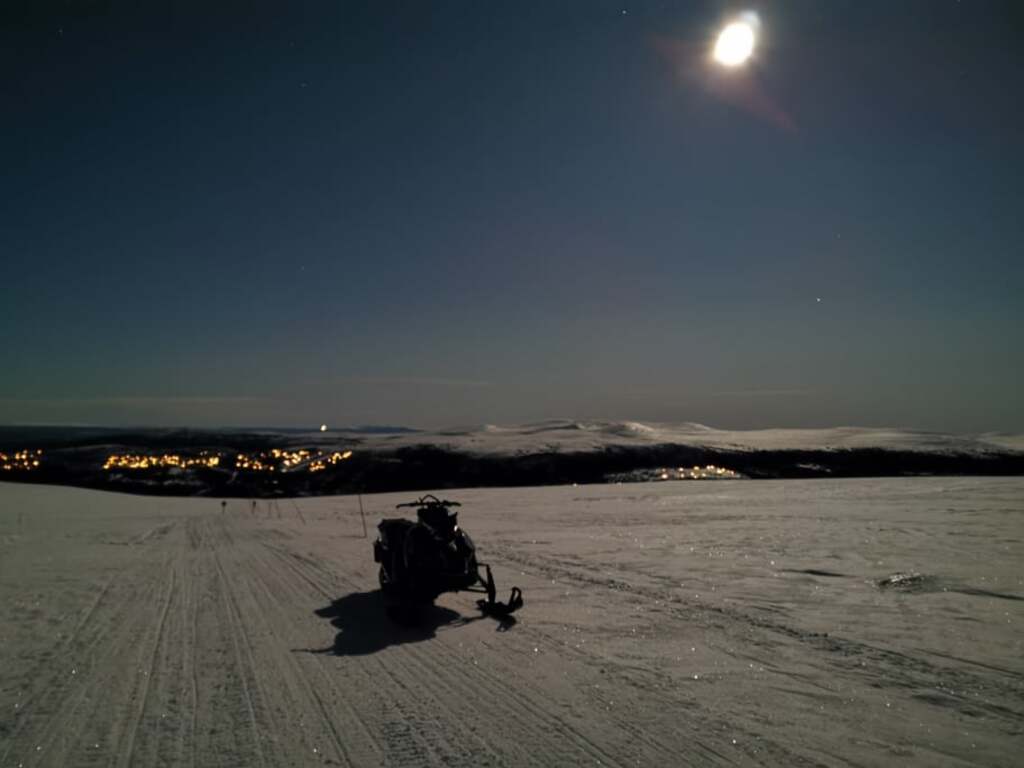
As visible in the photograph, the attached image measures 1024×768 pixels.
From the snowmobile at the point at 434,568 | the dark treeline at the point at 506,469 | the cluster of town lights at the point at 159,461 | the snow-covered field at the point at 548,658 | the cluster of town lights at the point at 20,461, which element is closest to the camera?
the snow-covered field at the point at 548,658

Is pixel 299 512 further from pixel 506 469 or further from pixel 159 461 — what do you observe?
pixel 159 461

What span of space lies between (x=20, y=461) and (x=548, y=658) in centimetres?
8213

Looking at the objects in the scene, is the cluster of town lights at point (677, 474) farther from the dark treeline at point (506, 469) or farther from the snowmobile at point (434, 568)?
the snowmobile at point (434, 568)

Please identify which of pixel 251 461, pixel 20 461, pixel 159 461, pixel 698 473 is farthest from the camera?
pixel 20 461

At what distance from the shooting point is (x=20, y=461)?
7075 cm

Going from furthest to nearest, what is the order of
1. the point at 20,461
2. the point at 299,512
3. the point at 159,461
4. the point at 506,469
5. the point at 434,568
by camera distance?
the point at 20,461, the point at 159,461, the point at 506,469, the point at 299,512, the point at 434,568

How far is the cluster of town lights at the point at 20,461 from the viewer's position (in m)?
67.2

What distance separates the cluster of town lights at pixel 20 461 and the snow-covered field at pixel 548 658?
60.3 meters

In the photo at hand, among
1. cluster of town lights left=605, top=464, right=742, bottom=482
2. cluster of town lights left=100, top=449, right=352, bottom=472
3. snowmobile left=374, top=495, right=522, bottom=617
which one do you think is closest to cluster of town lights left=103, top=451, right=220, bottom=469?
cluster of town lights left=100, top=449, right=352, bottom=472

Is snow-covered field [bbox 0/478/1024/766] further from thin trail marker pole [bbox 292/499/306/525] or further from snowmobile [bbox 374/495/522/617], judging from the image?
thin trail marker pole [bbox 292/499/306/525]

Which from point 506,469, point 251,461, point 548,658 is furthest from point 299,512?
point 251,461

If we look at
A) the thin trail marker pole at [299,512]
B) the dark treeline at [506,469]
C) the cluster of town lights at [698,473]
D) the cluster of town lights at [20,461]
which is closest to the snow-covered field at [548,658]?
the thin trail marker pole at [299,512]

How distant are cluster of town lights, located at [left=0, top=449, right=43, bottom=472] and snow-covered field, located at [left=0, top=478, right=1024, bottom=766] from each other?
60314mm

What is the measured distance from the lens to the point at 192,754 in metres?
5.87
